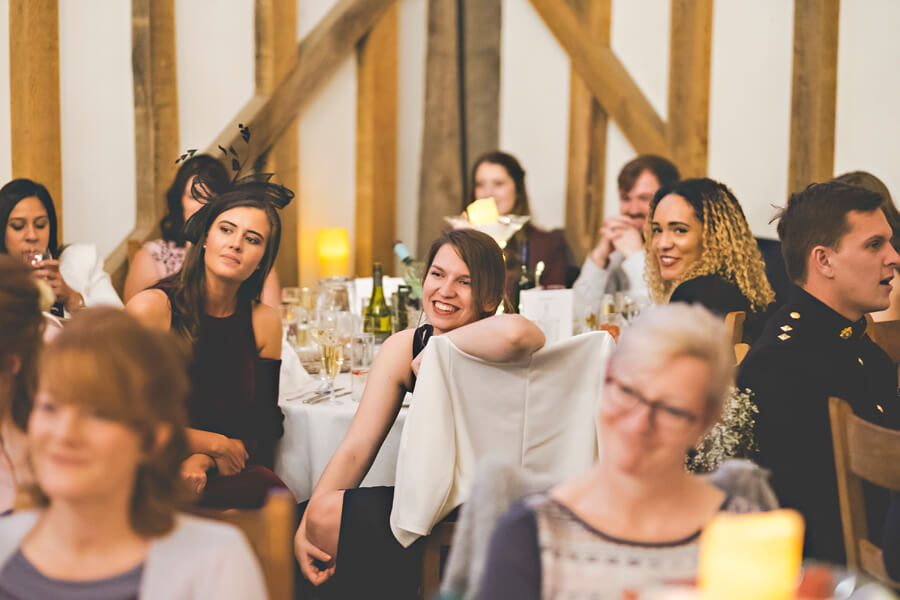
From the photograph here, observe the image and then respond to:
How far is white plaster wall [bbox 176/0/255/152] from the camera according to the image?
487 cm

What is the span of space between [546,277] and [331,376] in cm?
205

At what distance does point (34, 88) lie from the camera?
398 cm

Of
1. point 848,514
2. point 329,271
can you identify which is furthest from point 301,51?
point 848,514

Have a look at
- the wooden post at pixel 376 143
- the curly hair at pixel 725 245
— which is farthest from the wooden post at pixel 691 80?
the curly hair at pixel 725 245

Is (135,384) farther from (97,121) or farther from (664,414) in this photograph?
(97,121)

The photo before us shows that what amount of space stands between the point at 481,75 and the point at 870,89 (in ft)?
7.69

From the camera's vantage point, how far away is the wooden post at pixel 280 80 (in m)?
5.21

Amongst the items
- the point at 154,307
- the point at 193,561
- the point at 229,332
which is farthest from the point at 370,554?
the point at 193,561

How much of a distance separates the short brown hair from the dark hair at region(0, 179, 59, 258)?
2.61 metres

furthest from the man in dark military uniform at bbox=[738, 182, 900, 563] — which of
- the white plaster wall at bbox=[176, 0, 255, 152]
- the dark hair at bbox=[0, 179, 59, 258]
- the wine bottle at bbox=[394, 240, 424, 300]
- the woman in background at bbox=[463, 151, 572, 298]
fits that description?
the white plaster wall at bbox=[176, 0, 255, 152]

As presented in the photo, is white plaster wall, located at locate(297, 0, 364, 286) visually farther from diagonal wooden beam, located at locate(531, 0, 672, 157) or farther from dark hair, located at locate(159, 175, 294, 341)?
dark hair, located at locate(159, 175, 294, 341)

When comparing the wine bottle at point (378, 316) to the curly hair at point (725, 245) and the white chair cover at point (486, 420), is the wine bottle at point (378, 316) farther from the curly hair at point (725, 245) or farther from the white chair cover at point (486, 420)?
the white chair cover at point (486, 420)

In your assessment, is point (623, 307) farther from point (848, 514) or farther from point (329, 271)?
point (329, 271)

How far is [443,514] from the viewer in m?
2.17
